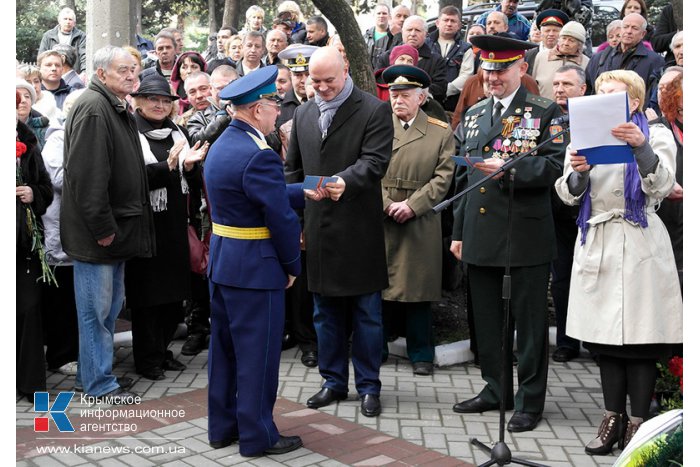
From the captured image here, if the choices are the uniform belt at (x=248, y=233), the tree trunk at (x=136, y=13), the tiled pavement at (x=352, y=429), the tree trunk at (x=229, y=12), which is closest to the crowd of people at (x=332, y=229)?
the uniform belt at (x=248, y=233)

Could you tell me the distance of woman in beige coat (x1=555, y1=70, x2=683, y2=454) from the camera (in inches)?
186

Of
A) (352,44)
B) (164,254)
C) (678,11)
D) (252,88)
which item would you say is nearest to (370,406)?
(164,254)

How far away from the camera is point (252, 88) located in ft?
15.3

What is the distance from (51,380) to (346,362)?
7.28 ft

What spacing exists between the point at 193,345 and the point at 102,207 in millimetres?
1921

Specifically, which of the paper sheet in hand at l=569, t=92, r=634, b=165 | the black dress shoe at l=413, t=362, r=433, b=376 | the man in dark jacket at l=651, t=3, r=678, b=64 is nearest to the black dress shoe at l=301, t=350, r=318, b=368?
the black dress shoe at l=413, t=362, r=433, b=376

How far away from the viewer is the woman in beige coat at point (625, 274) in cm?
472

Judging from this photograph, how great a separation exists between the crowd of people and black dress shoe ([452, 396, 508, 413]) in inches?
0.6

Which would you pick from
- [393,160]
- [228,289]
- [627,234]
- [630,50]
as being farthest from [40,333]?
[630,50]

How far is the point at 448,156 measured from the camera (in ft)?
21.4

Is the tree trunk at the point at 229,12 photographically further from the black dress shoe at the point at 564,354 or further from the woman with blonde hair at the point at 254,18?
the black dress shoe at the point at 564,354

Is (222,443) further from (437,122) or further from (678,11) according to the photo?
(678,11)

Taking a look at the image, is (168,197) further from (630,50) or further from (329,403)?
(630,50)

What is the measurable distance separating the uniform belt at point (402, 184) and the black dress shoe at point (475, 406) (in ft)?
5.69
